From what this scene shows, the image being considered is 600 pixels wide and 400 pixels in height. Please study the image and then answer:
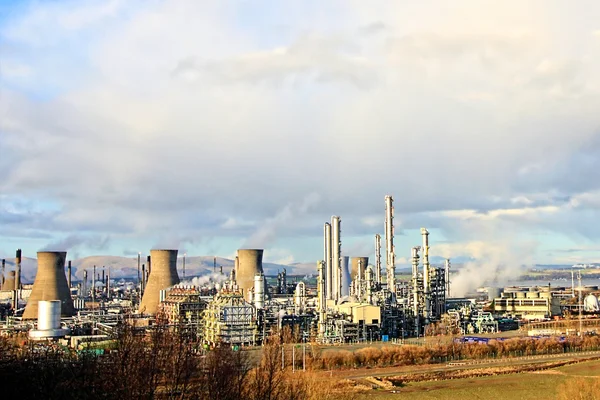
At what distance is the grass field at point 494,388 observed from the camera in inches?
1135

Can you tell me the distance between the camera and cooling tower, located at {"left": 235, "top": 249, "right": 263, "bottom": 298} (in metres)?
58.6

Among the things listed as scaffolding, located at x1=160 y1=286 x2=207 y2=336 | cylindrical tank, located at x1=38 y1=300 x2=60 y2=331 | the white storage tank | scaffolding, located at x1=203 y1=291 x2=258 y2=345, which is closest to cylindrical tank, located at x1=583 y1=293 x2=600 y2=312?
scaffolding, located at x1=203 y1=291 x2=258 y2=345

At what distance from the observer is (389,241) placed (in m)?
59.4

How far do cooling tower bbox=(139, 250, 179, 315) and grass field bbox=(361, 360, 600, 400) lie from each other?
88.9 feet

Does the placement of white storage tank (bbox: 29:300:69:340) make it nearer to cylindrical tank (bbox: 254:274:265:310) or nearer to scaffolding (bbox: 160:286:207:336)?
scaffolding (bbox: 160:286:207:336)

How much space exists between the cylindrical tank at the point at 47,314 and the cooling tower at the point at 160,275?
31.6 ft

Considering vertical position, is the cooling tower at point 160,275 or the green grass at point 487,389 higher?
the cooling tower at point 160,275

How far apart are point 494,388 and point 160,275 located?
3064 centimetres

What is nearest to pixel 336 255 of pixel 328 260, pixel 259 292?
pixel 328 260

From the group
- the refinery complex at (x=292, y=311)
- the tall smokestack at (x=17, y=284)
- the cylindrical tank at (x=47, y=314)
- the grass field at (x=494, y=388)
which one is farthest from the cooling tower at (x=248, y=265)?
the grass field at (x=494, y=388)

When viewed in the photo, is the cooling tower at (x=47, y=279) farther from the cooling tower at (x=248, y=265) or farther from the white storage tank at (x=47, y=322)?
the cooling tower at (x=248, y=265)

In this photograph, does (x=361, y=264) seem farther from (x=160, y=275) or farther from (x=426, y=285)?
(x=160, y=275)

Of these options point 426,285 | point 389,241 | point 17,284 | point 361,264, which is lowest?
point 426,285

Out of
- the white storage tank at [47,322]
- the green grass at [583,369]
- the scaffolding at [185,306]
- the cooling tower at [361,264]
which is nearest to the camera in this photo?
the green grass at [583,369]
